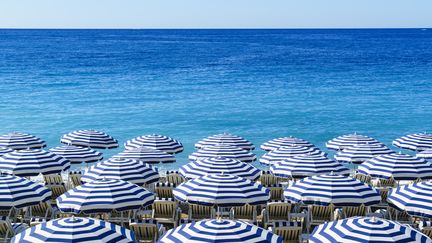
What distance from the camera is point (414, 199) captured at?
11.3 m

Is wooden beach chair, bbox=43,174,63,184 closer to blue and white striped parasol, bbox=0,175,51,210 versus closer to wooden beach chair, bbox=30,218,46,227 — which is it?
blue and white striped parasol, bbox=0,175,51,210

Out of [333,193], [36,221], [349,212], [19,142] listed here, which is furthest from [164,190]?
[19,142]

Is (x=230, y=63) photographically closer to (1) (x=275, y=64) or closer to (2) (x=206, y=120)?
(1) (x=275, y=64)

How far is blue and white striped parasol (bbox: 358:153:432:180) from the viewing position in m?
14.2

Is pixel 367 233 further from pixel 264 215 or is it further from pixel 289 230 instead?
pixel 264 215

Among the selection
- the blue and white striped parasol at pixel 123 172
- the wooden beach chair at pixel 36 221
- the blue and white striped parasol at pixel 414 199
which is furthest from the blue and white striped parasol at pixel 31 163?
the blue and white striped parasol at pixel 414 199

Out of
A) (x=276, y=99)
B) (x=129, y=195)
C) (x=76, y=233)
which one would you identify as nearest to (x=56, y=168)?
(x=129, y=195)

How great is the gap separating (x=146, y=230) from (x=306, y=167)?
17.0ft

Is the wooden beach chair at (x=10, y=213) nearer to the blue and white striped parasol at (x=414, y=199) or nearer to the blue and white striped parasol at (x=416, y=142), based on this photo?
the blue and white striped parasol at (x=414, y=199)

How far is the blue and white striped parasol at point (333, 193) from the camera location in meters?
11.7

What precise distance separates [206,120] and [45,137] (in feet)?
32.6

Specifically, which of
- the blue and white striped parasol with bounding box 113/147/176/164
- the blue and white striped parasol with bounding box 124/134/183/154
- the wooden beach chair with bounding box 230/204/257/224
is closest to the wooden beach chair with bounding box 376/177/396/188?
the wooden beach chair with bounding box 230/204/257/224

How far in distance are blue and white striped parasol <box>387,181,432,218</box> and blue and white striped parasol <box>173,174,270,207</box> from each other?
2784 mm

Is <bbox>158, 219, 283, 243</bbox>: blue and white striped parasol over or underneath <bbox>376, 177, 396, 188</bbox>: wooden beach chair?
over
